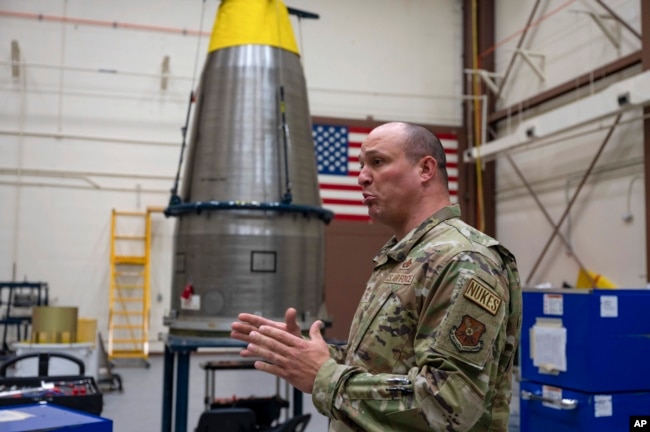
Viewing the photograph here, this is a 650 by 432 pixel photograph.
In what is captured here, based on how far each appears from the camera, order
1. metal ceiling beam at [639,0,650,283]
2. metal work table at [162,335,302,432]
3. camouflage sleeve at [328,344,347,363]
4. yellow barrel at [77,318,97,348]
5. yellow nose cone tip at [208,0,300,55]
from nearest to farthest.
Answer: camouflage sleeve at [328,344,347,363], metal work table at [162,335,302,432], yellow nose cone tip at [208,0,300,55], yellow barrel at [77,318,97,348], metal ceiling beam at [639,0,650,283]

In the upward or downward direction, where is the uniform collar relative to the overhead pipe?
downward

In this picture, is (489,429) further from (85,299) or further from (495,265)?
(85,299)

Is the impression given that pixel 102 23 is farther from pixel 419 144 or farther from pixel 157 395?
pixel 419 144

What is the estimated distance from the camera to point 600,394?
343cm

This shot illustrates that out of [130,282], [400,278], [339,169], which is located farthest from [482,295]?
[339,169]

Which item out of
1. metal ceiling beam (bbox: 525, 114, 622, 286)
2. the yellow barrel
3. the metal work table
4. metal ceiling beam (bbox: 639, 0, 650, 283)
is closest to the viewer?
the metal work table

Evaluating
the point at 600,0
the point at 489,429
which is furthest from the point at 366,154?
the point at 600,0

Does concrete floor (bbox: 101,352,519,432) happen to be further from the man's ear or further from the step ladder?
the man's ear

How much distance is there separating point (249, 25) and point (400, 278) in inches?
141

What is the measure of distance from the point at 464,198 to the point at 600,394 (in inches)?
318

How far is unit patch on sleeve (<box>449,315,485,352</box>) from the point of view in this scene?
1386mm

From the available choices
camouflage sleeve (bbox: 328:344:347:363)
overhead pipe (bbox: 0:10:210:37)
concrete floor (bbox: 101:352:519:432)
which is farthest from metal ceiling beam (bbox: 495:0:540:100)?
camouflage sleeve (bbox: 328:344:347:363)

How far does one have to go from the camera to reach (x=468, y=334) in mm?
1397

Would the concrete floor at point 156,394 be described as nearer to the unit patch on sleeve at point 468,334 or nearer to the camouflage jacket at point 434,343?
the camouflage jacket at point 434,343
